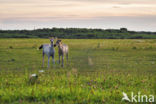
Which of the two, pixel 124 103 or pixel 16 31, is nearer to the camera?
pixel 124 103

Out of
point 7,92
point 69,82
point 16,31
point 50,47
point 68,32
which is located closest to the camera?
point 7,92

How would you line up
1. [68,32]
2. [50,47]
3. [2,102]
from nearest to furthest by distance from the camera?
1. [2,102]
2. [50,47]
3. [68,32]

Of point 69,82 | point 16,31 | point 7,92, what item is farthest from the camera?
point 16,31

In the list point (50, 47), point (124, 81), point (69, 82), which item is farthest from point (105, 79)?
point (50, 47)

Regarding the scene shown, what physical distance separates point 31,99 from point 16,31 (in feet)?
307

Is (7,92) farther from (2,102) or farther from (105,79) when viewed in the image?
(105,79)

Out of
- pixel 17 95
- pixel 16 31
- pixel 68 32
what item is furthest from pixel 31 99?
pixel 16 31

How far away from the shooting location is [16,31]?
99.9m

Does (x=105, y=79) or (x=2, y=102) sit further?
(x=105, y=79)

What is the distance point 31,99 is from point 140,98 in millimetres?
3045

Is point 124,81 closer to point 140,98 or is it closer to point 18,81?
point 140,98

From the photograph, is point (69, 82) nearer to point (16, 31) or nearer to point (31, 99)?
point (31, 99)

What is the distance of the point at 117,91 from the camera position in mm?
9484

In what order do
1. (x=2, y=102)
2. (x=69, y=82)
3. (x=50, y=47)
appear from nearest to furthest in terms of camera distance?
(x=2, y=102) < (x=69, y=82) < (x=50, y=47)
